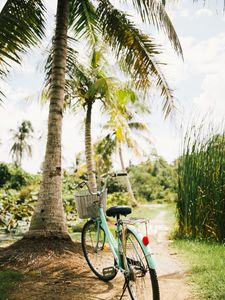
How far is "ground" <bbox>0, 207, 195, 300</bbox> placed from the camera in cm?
408

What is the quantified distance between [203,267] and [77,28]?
5.80 metres

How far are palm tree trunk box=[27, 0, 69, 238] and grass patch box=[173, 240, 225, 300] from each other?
2.06 m

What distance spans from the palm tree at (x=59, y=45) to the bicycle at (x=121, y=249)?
1388mm

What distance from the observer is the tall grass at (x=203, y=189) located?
702 cm

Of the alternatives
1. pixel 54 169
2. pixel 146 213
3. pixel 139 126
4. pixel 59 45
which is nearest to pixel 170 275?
pixel 54 169

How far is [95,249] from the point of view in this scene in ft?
15.3

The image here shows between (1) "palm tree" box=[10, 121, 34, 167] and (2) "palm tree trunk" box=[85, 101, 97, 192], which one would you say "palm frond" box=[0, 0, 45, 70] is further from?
(1) "palm tree" box=[10, 121, 34, 167]

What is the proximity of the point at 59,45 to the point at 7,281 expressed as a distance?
4.08m

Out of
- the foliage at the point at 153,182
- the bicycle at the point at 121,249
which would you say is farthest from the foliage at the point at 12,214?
the foliage at the point at 153,182

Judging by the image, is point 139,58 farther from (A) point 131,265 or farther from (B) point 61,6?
(A) point 131,265

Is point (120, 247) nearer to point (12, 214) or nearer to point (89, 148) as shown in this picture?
point (12, 214)

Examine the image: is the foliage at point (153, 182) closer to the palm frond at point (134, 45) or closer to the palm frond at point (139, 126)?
the palm frond at point (139, 126)

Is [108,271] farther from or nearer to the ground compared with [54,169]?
nearer to the ground

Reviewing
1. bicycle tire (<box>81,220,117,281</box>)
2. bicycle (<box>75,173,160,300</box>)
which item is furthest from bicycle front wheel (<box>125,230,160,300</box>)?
bicycle tire (<box>81,220,117,281</box>)
